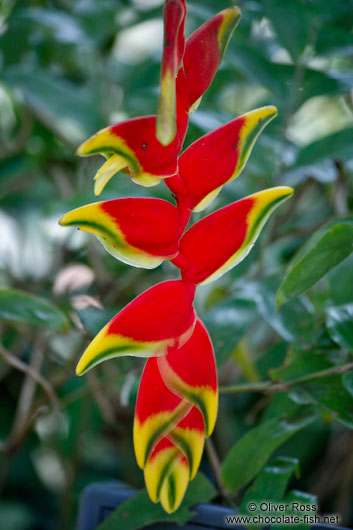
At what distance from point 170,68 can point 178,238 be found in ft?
0.30

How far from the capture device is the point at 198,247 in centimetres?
32

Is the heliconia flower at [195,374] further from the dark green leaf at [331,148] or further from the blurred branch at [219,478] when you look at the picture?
the dark green leaf at [331,148]

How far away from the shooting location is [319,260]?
0.34m

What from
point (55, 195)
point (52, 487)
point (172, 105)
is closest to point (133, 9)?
point (55, 195)

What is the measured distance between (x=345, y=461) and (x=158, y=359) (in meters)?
0.53

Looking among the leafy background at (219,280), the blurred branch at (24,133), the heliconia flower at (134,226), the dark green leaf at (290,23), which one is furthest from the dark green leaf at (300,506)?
the blurred branch at (24,133)

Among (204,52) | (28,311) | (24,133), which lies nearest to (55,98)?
(24,133)

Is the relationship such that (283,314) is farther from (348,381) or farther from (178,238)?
(178,238)

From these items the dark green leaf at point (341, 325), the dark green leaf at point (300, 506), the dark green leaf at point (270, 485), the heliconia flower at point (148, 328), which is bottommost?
the dark green leaf at point (270, 485)

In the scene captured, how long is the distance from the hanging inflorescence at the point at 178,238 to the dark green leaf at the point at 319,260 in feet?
0.15

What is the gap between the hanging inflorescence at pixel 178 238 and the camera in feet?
0.96

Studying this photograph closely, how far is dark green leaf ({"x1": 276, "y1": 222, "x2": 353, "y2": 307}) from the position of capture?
34 centimetres

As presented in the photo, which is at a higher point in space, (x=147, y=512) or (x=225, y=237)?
(x=225, y=237)

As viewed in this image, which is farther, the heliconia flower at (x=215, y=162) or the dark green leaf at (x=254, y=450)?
the dark green leaf at (x=254, y=450)
